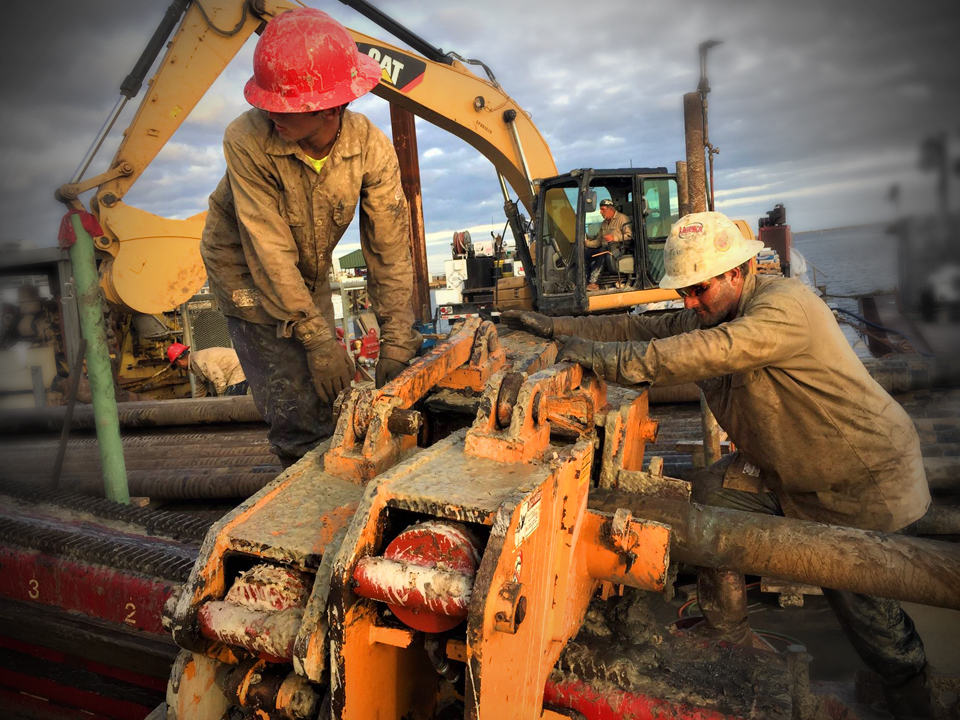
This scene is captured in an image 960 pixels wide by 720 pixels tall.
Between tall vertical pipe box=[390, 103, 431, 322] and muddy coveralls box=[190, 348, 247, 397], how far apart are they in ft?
20.0

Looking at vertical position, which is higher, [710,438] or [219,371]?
[219,371]

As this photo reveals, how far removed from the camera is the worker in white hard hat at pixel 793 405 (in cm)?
235

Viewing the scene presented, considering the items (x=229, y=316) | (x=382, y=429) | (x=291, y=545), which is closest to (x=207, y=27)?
(x=229, y=316)

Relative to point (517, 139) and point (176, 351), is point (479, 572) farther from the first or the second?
point (176, 351)

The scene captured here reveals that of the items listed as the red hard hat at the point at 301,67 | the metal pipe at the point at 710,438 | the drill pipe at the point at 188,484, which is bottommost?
the drill pipe at the point at 188,484

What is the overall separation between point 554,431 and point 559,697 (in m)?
0.75

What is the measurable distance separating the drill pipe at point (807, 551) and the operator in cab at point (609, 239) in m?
5.98

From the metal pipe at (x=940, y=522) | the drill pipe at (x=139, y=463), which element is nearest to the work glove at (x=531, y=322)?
the metal pipe at (x=940, y=522)

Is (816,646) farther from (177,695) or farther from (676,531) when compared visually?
(177,695)

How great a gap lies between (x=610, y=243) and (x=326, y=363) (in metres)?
5.78

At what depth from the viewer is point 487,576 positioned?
140cm

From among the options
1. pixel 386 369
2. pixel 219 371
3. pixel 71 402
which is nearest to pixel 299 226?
pixel 386 369

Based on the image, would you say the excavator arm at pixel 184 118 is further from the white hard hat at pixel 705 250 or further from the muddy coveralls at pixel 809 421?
the muddy coveralls at pixel 809 421

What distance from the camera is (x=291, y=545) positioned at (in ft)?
5.67
